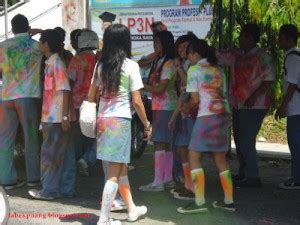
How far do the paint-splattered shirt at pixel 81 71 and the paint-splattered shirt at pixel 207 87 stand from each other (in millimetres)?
1804

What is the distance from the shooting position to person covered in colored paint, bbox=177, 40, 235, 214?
620 cm

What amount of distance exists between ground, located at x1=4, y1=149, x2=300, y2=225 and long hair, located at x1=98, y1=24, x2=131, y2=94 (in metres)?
1.39

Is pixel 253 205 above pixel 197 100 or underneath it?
underneath

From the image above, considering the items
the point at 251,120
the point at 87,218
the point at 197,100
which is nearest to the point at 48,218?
the point at 87,218

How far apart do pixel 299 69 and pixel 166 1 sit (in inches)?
338

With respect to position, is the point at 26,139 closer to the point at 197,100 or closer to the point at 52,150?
the point at 52,150

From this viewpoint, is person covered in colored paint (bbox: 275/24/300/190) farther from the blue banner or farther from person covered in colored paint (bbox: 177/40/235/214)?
the blue banner

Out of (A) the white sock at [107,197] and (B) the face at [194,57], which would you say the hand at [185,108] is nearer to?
(B) the face at [194,57]

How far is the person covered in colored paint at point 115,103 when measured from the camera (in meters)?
5.73

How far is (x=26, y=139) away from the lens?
7.46 metres

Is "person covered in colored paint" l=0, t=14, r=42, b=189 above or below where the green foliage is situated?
below

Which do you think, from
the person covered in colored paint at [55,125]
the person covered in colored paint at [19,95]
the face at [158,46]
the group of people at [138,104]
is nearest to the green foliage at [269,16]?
the group of people at [138,104]

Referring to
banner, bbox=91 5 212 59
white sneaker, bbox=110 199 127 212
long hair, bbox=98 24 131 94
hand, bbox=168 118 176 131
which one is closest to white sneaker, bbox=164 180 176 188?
hand, bbox=168 118 176 131

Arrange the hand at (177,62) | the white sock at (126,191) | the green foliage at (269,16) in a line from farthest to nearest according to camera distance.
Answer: the green foliage at (269,16), the hand at (177,62), the white sock at (126,191)
